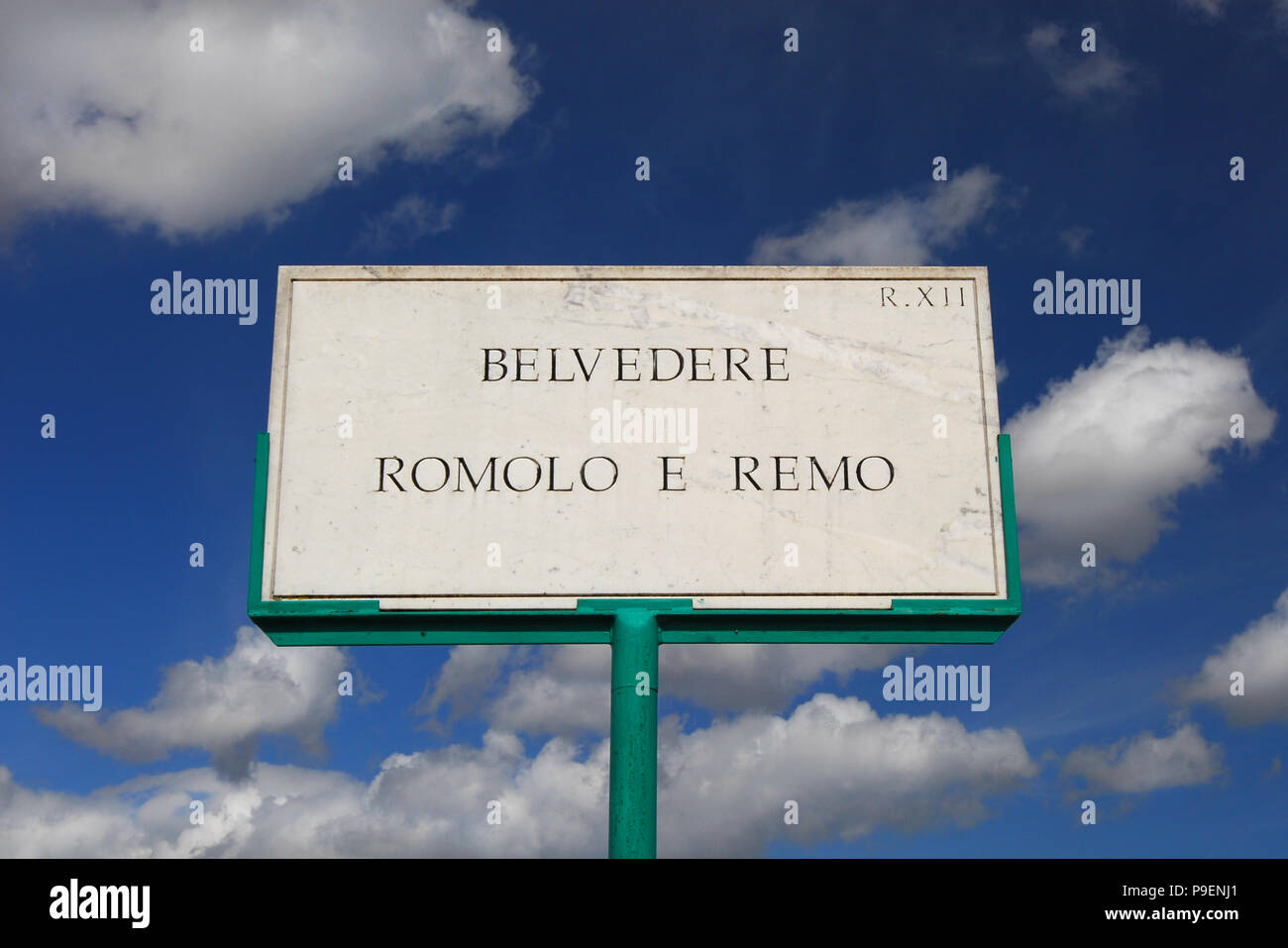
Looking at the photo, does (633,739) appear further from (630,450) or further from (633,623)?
(630,450)

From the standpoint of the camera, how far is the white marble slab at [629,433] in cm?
829

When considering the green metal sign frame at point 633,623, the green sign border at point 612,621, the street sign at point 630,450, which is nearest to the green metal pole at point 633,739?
the green metal sign frame at point 633,623

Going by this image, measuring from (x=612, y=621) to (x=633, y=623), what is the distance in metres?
0.17

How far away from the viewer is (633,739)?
25.2 feet

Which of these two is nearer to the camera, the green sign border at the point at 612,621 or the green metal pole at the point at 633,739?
the green metal pole at the point at 633,739

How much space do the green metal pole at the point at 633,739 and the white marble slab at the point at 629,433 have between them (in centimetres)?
33

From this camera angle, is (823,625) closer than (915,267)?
Yes

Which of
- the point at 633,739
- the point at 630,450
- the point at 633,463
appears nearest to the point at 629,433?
the point at 630,450

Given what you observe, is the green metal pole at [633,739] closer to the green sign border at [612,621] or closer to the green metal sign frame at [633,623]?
the green metal sign frame at [633,623]
